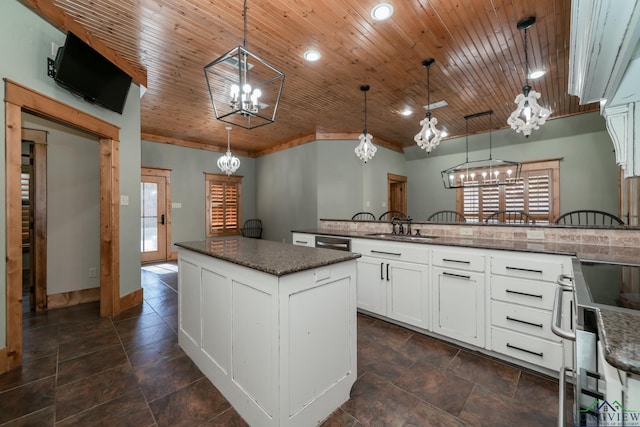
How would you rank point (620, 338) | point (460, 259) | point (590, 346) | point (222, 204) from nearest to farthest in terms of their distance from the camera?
point (620, 338)
point (590, 346)
point (460, 259)
point (222, 204)

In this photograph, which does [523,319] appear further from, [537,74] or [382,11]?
[537,74]

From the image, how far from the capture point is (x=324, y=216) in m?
5.84

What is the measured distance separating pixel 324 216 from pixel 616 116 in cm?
470

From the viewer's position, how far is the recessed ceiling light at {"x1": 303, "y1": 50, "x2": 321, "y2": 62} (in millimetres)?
2908

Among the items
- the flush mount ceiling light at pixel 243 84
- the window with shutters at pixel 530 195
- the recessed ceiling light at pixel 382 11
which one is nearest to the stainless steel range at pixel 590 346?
the flush mount ceiling light at pixel 243 84

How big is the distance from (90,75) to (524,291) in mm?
4055

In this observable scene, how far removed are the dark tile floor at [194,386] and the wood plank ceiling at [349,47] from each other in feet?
9.35

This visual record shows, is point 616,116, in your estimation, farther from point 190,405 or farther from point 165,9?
point 165,9

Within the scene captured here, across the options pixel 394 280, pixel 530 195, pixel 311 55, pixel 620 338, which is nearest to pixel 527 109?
pixel 394 280

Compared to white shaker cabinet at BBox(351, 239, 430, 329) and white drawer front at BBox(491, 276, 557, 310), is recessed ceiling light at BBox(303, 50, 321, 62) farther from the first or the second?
white drawer front at BBox(491, 276, 557, 310)

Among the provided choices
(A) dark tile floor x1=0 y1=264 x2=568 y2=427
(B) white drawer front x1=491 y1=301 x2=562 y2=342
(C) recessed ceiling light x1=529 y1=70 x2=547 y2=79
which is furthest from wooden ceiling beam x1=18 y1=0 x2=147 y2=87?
(C) recessed ceiling light x1=529 y1=70 x2=547 y2=79

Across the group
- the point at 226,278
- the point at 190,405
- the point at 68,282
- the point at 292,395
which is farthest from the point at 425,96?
the point at 68,282

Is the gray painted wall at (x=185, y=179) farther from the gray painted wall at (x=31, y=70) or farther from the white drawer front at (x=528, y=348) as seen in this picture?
the white drawer front at (x=528, y=348)

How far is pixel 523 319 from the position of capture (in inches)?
77.5
